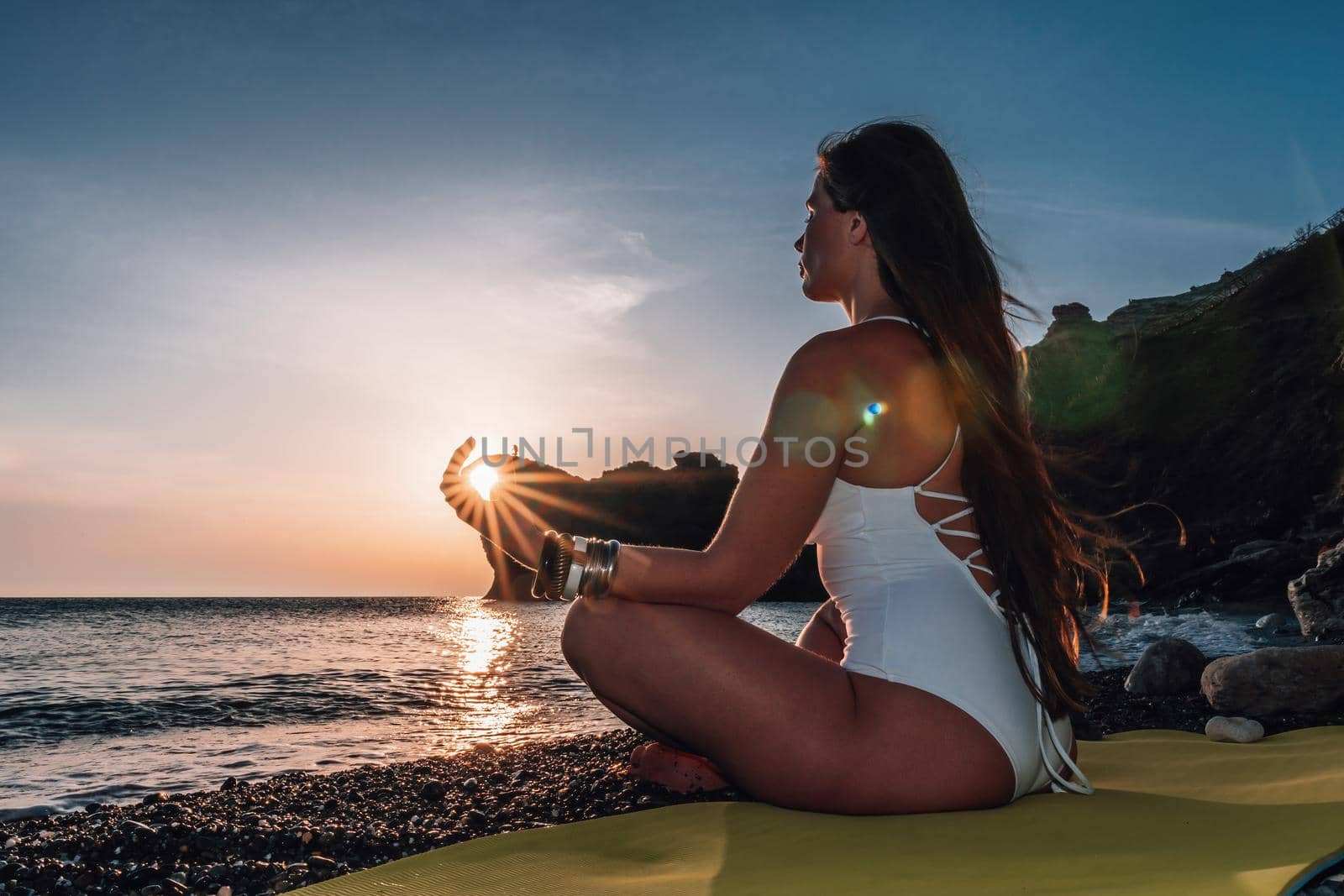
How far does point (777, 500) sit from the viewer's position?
2078 mm

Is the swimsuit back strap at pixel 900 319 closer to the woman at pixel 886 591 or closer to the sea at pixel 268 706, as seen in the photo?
the woman at pixel 886 591

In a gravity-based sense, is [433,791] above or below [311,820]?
below

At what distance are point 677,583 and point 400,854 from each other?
161 cm

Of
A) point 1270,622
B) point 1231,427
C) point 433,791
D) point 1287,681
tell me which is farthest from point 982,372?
point 1231,427

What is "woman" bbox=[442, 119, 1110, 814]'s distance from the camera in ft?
6.72

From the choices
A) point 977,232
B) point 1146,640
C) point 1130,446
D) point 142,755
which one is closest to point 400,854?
point 977,232

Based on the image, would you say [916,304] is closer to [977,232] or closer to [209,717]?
[977,232]

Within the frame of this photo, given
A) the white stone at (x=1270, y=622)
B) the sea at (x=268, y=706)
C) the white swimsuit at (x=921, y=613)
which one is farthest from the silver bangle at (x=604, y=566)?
the white stone at (x=1270, y=622)

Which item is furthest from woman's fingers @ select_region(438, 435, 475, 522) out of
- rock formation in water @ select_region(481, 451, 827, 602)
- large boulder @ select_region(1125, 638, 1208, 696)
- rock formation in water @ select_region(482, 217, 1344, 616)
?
rock formation in water @ select_region(481, 451, 827, 602)

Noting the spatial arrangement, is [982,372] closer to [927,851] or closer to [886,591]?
[886,591]

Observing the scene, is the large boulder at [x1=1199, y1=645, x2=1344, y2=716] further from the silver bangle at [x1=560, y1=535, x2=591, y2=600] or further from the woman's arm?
the silver bangle at [x1=560, y1=535, x2=591, y2=600]

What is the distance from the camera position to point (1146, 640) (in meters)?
13.0

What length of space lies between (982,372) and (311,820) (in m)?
3.15

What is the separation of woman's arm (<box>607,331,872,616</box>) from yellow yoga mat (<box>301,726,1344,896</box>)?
63 centimetres
